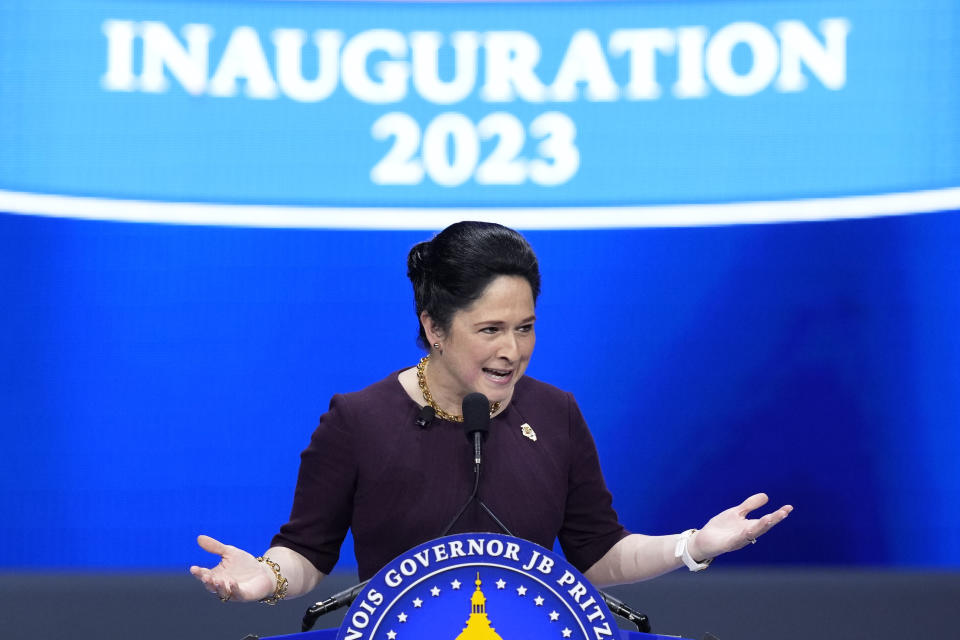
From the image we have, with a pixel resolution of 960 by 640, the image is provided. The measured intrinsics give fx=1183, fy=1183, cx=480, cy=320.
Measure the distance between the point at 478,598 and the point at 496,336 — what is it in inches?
18.1

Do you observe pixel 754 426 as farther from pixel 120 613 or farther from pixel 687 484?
pixel 120 613

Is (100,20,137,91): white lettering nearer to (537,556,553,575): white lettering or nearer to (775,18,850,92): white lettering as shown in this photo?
(775,18,850,92): white lettering

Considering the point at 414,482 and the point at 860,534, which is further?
the point at 860,534

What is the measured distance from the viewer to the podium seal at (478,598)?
1.28 meters

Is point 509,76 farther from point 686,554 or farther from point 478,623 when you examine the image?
point 478,623

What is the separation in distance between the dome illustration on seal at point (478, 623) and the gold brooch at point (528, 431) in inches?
21.7

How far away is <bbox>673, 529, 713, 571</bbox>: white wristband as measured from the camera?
5.29ft

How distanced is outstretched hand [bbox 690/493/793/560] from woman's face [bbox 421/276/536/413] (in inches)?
13.3

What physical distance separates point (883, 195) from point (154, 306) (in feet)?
→ 6.61

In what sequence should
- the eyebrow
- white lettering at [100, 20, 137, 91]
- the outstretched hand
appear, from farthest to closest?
white lettering at [100, 20, 137, 91] < the eyebrow < the outstretched hand

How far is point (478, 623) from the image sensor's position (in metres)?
1.28

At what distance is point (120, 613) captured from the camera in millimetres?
2879

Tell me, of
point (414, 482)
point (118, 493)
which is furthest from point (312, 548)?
point (118, 493)

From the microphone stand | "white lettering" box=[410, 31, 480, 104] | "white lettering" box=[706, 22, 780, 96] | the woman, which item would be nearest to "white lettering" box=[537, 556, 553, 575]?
the microphone stand
